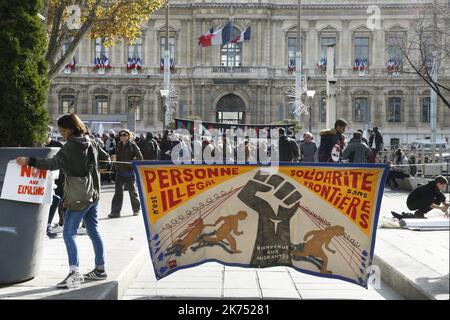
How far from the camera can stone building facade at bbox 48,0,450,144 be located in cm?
5697

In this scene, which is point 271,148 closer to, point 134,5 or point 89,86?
point 134,5

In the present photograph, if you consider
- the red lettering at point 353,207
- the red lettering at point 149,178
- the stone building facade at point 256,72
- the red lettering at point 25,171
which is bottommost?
the red lettering at point 353,207

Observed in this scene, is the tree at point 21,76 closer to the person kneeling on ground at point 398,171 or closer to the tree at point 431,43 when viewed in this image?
the tree at point 431,43

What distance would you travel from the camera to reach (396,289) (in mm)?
7277

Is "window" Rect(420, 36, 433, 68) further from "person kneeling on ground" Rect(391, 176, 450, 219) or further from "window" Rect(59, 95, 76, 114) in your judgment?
"window" Rect(59, 95, 76, 114)

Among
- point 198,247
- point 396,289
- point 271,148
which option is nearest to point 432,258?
point 396,289

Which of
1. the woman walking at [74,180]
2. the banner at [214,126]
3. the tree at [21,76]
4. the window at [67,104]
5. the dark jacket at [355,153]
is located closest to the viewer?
the woman walking at [74,180]

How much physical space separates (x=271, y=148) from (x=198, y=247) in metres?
11.7

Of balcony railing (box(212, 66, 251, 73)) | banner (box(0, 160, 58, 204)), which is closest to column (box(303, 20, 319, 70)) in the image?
balcony railing (box(212, 66, 251, 73))

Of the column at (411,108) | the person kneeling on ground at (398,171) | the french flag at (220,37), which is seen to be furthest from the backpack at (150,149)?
the column at (411,108)

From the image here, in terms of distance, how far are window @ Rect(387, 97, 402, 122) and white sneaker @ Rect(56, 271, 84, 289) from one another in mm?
53336

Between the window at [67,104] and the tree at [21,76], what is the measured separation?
5187 centimetres

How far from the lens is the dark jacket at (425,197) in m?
12.0

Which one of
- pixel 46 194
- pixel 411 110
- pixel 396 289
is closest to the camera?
pixel 46 194
